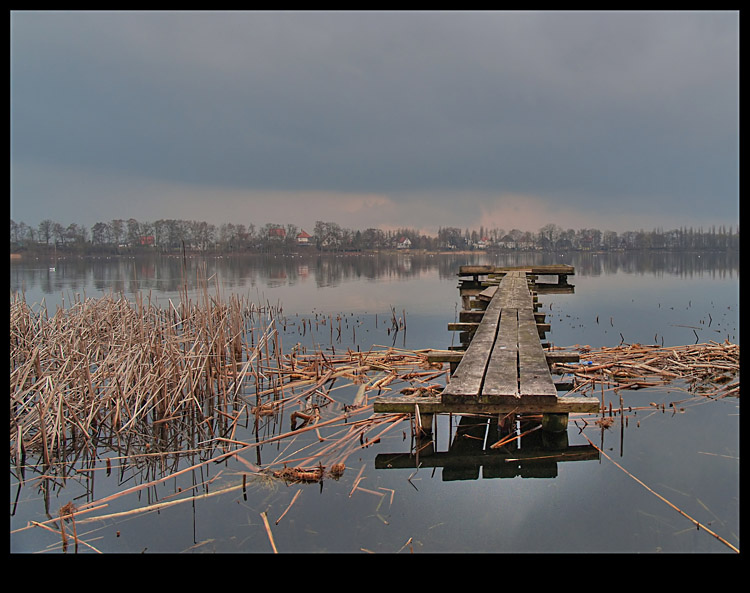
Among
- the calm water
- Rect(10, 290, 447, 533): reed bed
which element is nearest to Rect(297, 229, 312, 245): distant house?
Rect(10, 290, 447, 533): reed bed

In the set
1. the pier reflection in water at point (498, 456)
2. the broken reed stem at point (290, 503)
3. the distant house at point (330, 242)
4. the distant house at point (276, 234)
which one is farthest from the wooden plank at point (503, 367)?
the distant house at point (276, 234)

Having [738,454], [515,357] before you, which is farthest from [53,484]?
[738,454]

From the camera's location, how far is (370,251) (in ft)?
394

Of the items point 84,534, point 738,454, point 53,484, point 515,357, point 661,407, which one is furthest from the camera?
point 661,407

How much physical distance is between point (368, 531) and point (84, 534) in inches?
92.4

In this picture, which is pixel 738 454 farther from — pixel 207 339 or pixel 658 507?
pixel 207 339

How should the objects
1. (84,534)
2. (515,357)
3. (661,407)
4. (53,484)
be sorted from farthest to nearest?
(661,407) < (515,357) < (53,484) < (84,534)

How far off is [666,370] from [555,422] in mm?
4898

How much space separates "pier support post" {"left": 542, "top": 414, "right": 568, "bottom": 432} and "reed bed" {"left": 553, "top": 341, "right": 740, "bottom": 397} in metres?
2.66

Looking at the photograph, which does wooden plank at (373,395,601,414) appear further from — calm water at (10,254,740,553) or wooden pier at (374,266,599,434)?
calm water at (10,254,740,553)

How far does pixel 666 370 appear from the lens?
8.61 metres

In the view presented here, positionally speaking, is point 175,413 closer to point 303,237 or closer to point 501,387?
point 501,387

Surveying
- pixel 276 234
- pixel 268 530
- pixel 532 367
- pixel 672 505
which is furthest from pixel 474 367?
pixel 276 234

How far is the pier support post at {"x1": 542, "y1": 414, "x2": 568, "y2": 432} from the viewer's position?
5008 mm
